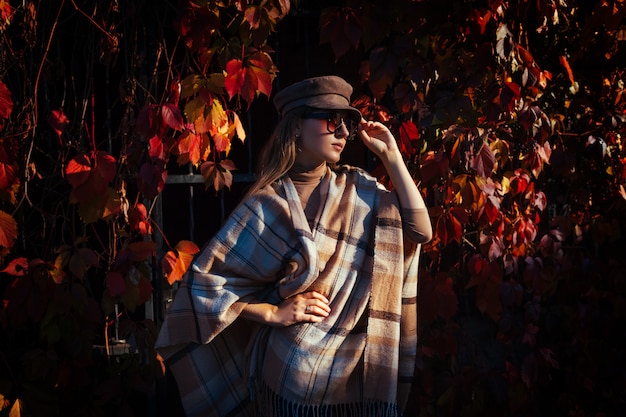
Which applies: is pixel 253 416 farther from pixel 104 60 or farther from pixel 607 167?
pixel 607 167

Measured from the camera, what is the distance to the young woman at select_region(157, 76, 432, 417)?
2.46 m

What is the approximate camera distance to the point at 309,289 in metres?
2.51

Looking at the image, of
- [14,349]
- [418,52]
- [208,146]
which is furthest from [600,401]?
[14,349]

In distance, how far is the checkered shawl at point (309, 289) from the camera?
2.46 meters

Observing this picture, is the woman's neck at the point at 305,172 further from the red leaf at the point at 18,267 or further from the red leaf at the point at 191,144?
the red leaf at the point at 18,267

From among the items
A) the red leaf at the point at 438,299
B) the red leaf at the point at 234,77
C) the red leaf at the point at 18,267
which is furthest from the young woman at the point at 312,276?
the red leaf at the point at 18,267

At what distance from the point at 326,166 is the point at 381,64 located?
547 mm

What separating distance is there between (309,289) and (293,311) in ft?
0.31

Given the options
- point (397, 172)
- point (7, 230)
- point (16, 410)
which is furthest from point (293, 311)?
point (16, 410)

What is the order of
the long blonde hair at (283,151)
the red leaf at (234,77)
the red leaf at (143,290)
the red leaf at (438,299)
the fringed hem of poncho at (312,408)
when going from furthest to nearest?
the red leaf at (438,299) → the red leaf at (143,290) → the red leaf at (234,77) → the long blonde hair at (283,151) → the fringed hem of poncho at (312,408)

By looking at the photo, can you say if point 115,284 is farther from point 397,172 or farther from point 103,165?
point 397,172

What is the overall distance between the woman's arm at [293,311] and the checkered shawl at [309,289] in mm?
26

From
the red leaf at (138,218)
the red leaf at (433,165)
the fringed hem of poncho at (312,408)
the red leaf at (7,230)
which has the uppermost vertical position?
the red leaf at (433,165)

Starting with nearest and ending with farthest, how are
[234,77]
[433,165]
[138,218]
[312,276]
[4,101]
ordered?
[312,276]
[4,101]
[234,77]
[433,165]
[138,218]
